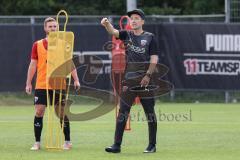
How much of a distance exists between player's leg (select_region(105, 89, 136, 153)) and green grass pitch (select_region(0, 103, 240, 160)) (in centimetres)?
16

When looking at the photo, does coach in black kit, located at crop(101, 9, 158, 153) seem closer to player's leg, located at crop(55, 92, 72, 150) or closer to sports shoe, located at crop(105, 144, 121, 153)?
sports shoe, located at crop(105, 144, 121, 153)

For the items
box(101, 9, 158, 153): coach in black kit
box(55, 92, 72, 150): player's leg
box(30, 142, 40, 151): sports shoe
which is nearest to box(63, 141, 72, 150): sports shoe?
box(55, 92, 72, 150): player's leg

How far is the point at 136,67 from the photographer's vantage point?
12.7 metres

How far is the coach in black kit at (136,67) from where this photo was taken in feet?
41.2

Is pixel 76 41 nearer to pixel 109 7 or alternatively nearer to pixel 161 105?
pixel 161 105

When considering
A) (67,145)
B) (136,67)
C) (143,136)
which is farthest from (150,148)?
(143,136)

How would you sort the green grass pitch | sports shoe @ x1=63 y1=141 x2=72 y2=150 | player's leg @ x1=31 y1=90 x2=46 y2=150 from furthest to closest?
sports shoe @ x1=63 y1=141 x2=72 y2=150, player's leg @ x1=31 y1=90 x2=46 y2=150, the green grass pitch

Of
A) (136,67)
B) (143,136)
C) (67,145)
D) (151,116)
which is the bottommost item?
(143,136)

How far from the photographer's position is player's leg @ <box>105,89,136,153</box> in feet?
41.5

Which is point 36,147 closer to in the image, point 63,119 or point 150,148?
point 63,119

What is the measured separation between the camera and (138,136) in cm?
1553

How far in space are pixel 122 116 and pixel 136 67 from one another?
0.77 m

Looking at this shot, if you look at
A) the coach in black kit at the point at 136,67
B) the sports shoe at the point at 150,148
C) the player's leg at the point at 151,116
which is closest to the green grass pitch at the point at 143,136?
the sports shoe at the point at 150,148

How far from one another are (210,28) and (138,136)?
923cm
